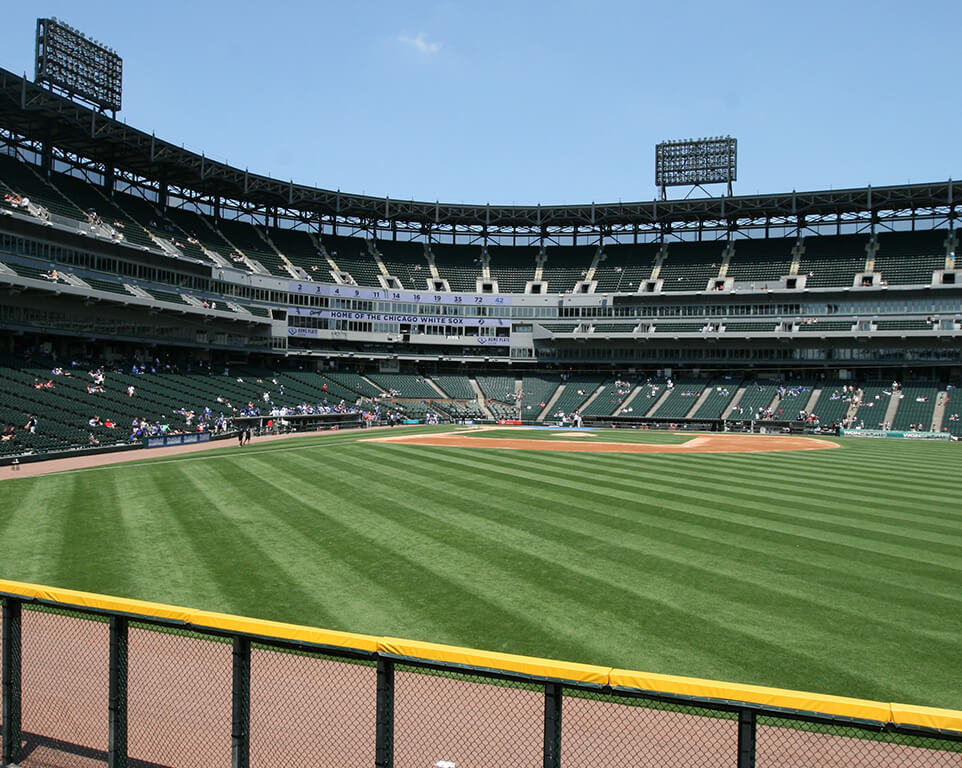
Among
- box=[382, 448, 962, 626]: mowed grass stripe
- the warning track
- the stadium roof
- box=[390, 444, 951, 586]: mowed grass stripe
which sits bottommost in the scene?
the warning track

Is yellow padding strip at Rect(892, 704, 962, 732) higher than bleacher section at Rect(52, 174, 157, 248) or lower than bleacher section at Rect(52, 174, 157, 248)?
lower

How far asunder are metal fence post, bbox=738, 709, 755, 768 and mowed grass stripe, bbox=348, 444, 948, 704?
4.61 metres

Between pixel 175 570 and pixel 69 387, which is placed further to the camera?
pixel 69 387

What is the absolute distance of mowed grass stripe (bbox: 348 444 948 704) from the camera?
988cm

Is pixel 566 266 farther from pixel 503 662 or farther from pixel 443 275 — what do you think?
pixel 503 662

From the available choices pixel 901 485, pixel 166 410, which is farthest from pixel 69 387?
pixel 901 485

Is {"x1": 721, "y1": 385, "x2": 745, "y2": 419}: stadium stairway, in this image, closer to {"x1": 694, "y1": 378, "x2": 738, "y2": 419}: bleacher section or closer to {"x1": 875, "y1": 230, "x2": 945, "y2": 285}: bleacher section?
{"x1": 694, "y1": 378, "x2": 738, "y2": 419}: bleacher section

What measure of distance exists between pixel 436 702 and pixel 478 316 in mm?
76348

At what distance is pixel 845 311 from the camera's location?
69.9 meters

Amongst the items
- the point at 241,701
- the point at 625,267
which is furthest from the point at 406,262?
the point at 241,701

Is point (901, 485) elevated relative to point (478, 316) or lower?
lower

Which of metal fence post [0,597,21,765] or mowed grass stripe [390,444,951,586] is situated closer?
metal fence post [0,597,21,765]

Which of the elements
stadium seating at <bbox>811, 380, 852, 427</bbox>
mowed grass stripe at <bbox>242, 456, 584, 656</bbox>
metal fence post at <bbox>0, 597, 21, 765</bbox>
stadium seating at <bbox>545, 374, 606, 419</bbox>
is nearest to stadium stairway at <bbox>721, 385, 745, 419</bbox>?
stadium seating at <bbox>811, 380, 852, 427</bbox>

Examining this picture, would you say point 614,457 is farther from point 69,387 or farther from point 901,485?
point 69,387
